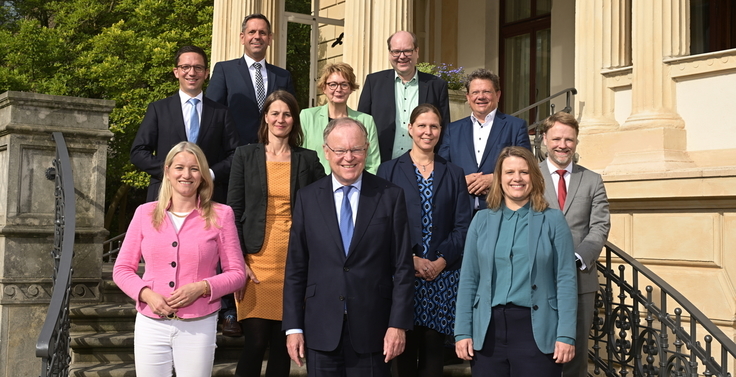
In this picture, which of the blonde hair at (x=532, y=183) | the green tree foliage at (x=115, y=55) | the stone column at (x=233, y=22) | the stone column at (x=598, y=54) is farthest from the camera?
the green tree foliage at (x=115, y=55)

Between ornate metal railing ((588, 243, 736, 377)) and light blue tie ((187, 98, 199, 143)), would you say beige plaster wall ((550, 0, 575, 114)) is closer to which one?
ornate metal railing ((588, 243, 736, 377))

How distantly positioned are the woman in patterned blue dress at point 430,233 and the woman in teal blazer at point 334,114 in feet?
1.79

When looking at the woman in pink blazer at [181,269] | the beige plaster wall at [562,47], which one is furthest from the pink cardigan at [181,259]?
the beige plaster wall at [562,47]

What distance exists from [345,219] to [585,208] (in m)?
1.81

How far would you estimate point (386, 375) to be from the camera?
427 cm

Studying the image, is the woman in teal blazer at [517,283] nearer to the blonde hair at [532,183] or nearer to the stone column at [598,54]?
the blonde hair at [532,183]

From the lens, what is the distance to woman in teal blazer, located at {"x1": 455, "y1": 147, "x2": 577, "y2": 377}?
4.20 m

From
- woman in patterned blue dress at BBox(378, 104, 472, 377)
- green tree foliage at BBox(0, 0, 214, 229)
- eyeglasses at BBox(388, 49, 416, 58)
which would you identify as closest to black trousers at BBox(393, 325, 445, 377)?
woman in patterned blue dress at BBox(378, 104, 472, 377)

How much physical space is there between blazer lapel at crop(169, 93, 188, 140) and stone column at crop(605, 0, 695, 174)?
5.63 m

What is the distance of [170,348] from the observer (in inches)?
167

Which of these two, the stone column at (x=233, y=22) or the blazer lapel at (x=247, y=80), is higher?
the stone column at (x=233, y=22)

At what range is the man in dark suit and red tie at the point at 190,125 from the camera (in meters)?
5.56

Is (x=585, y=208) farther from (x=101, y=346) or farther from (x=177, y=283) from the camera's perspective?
(x=101, y=346)

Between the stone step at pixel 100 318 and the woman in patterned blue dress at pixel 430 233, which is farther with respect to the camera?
the stone step at pixel 100 318
